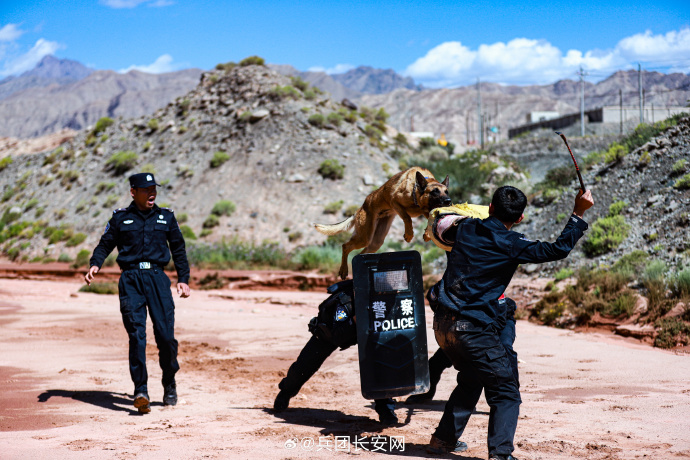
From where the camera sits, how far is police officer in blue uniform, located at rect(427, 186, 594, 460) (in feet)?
14.4

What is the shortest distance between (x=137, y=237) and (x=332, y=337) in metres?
2.32

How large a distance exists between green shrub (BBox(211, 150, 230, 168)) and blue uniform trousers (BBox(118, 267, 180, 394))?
28170 millimetres

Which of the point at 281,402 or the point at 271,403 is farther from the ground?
the point at 281,402

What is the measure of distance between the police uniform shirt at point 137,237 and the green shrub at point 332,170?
24.9m

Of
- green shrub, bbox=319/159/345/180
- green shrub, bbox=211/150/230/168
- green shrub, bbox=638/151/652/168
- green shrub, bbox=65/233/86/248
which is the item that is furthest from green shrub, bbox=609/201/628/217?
green shrub, bbox=65/233/86/248

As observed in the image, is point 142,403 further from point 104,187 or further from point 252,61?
point 252,61

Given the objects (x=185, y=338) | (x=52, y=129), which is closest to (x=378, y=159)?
(x=185, y=338)

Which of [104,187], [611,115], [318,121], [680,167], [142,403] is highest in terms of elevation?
[611,115]

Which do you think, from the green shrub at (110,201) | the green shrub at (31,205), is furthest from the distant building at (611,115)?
the green shrub at (31,205)

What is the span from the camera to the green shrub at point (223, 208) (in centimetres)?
3033

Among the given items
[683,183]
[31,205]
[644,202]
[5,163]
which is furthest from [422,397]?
[5,163]

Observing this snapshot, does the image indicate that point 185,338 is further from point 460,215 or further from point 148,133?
point 148,133

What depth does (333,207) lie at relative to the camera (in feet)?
96.2

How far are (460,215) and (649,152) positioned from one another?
14812mm
